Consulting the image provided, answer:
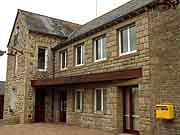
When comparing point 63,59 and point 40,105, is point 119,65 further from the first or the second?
point 40,105

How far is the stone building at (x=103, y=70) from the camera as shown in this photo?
29.7ft

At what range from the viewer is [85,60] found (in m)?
13.6

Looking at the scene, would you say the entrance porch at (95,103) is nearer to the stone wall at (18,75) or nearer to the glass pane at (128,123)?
the glass pane at (128,123)

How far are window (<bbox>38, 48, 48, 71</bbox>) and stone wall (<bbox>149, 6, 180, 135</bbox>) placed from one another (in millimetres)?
9037

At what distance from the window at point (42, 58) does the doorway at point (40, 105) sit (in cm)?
151

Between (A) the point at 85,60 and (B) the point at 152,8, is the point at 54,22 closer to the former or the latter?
(A) the point at 85,60

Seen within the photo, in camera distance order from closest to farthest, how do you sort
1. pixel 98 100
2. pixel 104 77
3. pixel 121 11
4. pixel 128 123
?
pixel 128 123
pixel 104 77
pixel 98 100
pixel 121 11

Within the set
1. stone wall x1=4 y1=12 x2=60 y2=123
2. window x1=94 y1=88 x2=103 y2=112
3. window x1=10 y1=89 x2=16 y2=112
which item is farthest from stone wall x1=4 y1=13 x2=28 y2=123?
window x1=94 y1=88 x2=103 y2=112

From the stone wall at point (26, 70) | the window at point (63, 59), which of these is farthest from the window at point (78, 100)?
the stone wall at point (26, 70)

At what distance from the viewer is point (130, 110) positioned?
34.3ft

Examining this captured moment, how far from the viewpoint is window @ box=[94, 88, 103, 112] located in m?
12.1

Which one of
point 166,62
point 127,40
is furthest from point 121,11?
point 166,62

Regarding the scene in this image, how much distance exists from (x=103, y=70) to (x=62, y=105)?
518 centimetres

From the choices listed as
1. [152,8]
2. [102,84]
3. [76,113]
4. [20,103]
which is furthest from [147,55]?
[20,103]
